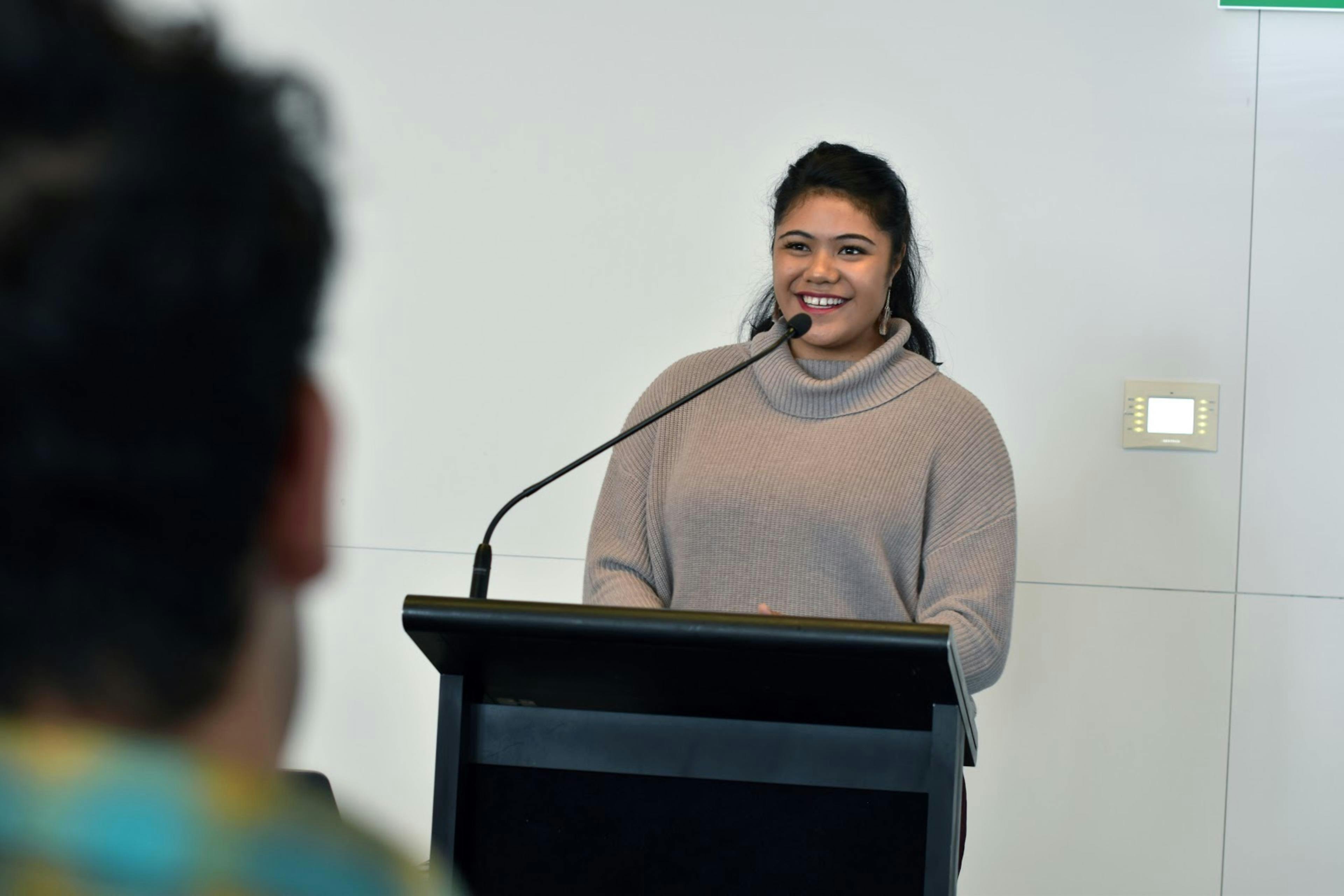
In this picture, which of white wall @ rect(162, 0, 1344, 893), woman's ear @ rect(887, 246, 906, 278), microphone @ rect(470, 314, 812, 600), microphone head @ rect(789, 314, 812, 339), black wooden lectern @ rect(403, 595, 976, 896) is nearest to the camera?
black wooden lectern @ rect(403, 595, 976, 896)

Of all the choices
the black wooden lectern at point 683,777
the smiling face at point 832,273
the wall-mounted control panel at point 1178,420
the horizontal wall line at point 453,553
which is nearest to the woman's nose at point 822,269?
the smiling face at point 832,273

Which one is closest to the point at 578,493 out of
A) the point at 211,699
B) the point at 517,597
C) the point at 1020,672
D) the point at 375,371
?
the point at 517,597

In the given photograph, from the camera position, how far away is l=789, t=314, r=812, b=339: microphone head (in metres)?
2.07

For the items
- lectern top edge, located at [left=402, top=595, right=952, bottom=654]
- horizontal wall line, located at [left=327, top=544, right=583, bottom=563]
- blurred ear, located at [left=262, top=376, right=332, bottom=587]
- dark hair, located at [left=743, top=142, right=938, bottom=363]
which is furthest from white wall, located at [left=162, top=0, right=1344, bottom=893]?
blurred ear, located at [left=262, top=376, right=332, bottom=587]

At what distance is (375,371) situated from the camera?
345cm

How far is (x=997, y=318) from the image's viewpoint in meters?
3.20

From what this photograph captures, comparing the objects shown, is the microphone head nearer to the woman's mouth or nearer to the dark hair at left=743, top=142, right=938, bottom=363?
the woman's mouth

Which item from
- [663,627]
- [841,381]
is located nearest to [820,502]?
[841,381]

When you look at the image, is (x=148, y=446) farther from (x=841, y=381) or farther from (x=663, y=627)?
(x=841, y=381)

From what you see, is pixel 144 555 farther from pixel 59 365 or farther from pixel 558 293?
pixel 558 293

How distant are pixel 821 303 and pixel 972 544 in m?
0.46

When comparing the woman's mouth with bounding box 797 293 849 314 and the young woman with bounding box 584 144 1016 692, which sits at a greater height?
the woman's mouth with bounding box 797 293 849 314

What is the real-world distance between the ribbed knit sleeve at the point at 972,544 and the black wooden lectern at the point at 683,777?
1.04 ft

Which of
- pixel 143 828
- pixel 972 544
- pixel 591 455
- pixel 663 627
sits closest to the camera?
pixel 143 828
